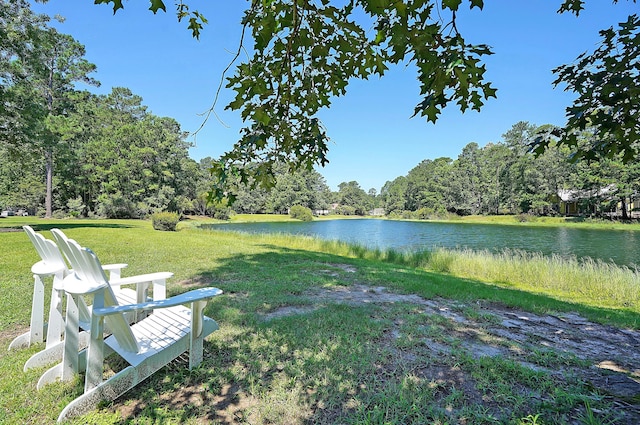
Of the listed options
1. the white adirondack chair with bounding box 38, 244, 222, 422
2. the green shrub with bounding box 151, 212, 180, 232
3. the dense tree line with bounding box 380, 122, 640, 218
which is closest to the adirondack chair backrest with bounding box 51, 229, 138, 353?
the white adirondack chair with bounding box 38, 244, 222, 422

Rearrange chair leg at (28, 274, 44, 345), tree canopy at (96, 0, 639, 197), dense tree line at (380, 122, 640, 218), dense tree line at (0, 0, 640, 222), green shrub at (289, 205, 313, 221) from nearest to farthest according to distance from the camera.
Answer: tree canopy at (96, 0, 639, 197) → chair leg at (28, 274, 44, 345) → dense tree line at (0, 0, 640, 222) → dense tree line at (380, 122, 640, 218) → green shrub at (289, 205, 313, 221)

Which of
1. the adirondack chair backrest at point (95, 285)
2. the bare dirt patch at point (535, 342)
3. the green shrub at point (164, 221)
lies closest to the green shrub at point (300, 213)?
the green shrub at point (164, 221)

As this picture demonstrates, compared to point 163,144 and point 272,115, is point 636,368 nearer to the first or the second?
point 272,115

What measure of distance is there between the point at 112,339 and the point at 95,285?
2.21ft

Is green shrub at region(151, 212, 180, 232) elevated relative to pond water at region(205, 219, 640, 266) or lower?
elevated

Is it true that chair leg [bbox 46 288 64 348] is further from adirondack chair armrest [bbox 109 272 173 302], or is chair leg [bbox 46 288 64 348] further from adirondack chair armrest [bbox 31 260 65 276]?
adirondack chair armrest [bbox 109 272 173 302]

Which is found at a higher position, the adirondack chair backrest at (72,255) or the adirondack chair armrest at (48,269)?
the adirondack chair backrest at (72,255)

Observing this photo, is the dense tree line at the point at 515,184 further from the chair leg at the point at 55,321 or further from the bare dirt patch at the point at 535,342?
the chair leg at the point at 55,321

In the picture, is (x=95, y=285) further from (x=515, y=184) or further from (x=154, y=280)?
(x=515, y=184)

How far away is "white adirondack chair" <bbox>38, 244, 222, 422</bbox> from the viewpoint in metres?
1.88

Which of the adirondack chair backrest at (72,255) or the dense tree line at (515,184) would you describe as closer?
the adirondack chair backrest at (72,255)

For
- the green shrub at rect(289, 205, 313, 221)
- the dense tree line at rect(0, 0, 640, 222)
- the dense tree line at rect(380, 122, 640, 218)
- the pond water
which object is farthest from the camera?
the green shrub at rect(289, 205, 313, 221)

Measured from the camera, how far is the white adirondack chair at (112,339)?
1.88 metres

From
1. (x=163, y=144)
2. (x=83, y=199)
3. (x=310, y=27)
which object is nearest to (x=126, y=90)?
(x=163, y=144)
